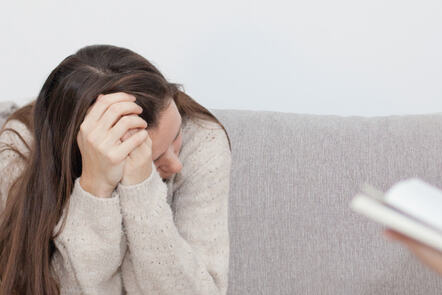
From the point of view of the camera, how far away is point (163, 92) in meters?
1.19

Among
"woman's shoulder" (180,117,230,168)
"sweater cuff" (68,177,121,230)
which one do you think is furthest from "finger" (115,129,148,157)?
"woman's shoulder" (180,117,230,168)

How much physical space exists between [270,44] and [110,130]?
34.7 inches

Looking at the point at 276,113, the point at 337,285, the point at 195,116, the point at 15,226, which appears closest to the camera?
the point at 15,226

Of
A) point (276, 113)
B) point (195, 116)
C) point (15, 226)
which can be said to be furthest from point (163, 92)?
point (276, 113)

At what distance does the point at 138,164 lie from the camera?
1.15 m

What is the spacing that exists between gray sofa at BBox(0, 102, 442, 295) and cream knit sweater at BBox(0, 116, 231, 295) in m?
0.23

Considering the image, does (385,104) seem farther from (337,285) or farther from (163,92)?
(163,92)

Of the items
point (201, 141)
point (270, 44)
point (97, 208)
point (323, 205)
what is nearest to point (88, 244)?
point (97, 208)

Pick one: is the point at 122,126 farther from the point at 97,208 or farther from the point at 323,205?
the point at 323,205

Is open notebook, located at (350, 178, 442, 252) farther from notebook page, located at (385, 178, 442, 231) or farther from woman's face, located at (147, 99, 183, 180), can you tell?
woman's face, located at (147, 99, 183, 180)

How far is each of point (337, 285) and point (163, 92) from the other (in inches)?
27.4

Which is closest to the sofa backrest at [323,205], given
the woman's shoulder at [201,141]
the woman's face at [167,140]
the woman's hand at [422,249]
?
the woman's shoulder at [201,141]

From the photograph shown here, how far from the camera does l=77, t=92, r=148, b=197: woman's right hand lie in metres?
1.09

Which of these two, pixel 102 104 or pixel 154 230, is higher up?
pixel 102 104
